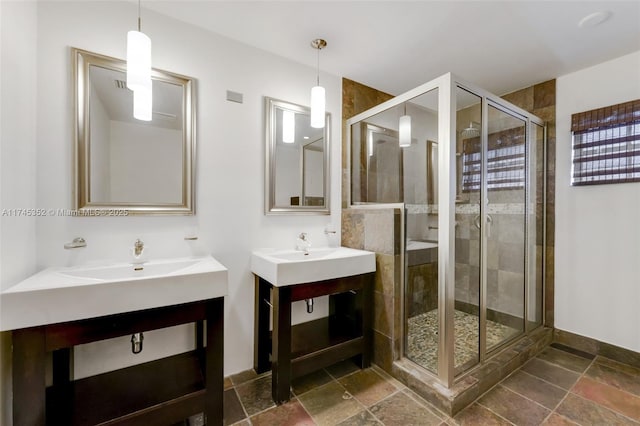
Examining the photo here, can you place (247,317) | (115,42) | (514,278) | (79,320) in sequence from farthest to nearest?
(514,278)
(247,317)
(115,42)
(79,320)

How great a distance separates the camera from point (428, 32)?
185 centimetres

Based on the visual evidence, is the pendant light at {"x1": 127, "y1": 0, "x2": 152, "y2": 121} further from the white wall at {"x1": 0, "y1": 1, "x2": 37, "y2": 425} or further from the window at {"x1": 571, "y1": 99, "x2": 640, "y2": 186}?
the window at {"x1": 571, "y1": 99, "x2": 640, "y2": 186}

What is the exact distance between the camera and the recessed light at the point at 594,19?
1.64 metres

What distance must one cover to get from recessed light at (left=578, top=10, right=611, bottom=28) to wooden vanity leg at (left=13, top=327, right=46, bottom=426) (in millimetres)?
3368

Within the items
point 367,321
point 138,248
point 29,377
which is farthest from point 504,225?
point 29,377

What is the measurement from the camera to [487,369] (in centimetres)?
181

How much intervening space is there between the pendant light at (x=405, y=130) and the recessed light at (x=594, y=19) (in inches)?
46.7

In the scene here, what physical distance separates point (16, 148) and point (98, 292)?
79cm

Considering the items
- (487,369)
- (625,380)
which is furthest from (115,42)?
(625,380)

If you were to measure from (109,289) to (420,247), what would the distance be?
6.14ft

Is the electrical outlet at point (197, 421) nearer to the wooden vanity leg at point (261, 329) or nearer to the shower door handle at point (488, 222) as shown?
the wooden vanity leg at point (261, 329)

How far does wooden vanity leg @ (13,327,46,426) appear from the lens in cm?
102

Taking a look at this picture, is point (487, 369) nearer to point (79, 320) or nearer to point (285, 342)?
point (285, 342)

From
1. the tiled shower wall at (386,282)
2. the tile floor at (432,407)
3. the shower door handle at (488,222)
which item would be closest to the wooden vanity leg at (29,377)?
the tile floor at (432,407)
